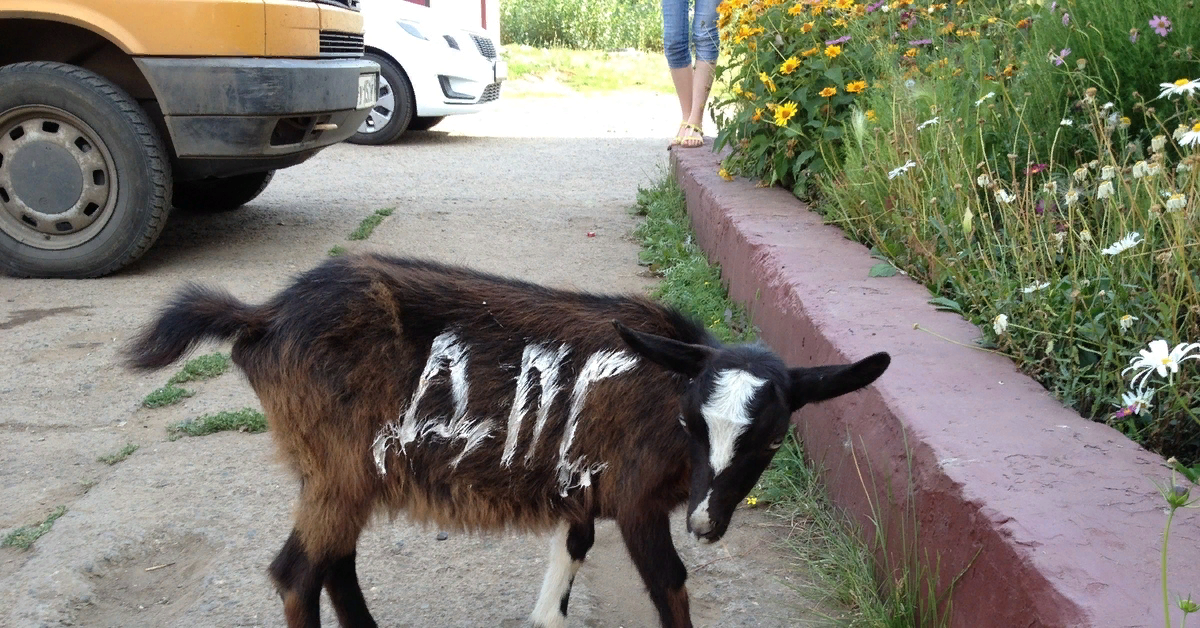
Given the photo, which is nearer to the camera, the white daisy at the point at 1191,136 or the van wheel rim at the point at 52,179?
the white daisy at the point at 1191,136

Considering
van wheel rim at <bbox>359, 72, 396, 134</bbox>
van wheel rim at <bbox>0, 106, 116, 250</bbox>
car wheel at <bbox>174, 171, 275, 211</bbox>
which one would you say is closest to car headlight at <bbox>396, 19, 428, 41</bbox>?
van wheel rim at <bbox>359, 72, 396, 134</bbox>

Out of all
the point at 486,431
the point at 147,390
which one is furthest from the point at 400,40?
the point at 486,431

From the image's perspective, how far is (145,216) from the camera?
655 cm

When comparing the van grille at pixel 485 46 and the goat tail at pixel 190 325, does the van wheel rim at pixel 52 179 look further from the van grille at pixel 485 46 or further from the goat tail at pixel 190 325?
the van grille at pixel 485 46

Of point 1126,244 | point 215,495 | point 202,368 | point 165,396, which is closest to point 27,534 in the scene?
point 215,495

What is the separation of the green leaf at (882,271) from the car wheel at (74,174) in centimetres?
437

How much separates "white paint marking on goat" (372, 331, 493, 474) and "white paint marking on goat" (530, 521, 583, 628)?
1.51 ft

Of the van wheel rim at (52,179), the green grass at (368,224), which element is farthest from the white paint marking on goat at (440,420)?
the green grass at (368,224)

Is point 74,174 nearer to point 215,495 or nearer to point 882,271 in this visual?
point 215,495

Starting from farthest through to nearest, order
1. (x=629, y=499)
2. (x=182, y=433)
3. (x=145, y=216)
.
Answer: (x=145, y=216) → (x=182, y=433) → (x=629, y=499)

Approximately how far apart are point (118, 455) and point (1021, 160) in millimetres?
3950

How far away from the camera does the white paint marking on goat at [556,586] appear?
3.31 m

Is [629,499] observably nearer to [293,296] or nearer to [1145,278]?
[293,296]

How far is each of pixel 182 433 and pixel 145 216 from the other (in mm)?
2390
